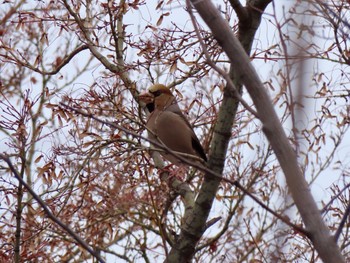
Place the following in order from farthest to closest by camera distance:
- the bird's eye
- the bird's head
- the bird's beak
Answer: the bird's eye, the bird's head, the bird's beak

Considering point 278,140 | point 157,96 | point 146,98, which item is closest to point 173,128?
point 157,96

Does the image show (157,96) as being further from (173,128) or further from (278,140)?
(278,140)

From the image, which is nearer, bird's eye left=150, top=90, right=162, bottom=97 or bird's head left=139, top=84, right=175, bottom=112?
bird's head left=139, top=84, right=175, bottom=112

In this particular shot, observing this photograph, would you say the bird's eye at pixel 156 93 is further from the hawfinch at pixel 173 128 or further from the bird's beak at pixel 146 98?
the bird's beak at pixel 146 98

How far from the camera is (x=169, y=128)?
5.55 m

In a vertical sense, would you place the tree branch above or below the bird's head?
below

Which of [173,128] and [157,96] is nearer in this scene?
[157,96]

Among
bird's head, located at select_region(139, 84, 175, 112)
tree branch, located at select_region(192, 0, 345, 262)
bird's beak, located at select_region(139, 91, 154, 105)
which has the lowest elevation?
tree branch, located at select_region(192, 0, 345, 262)

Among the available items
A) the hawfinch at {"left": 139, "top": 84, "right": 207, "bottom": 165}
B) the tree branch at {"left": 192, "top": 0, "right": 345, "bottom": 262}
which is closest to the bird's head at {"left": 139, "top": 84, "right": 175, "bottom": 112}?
the hawfinch at {"left": 139, "top": 84, "right": 207, "bottom": 165}

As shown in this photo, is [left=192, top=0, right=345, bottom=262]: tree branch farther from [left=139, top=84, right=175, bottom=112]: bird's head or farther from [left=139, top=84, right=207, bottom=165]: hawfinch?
[left=139, top=84, right=207, bottom=165]: hawfinch

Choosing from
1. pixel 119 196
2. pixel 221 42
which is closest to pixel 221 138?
pixel 119 196

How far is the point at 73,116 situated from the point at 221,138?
171cm

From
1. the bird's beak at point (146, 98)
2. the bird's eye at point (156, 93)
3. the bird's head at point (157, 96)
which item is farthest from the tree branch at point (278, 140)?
the bird's eye at point (156, 93)

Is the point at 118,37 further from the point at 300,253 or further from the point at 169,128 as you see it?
the point at 300,253
